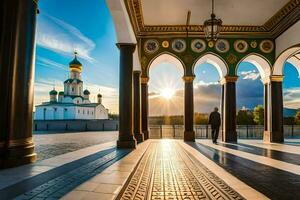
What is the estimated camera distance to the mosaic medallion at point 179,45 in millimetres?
13961

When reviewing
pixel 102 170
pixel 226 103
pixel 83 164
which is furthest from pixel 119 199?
pixel 226 103

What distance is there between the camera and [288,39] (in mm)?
12352

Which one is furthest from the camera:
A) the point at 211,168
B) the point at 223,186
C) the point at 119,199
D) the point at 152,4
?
the point at 152,4

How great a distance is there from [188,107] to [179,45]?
3388 millimetres

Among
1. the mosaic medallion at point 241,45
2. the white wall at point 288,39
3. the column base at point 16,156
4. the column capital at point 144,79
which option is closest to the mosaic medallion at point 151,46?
the column capital at point 144,79

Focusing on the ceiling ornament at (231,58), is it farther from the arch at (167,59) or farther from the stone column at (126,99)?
the stone column at (126,99)

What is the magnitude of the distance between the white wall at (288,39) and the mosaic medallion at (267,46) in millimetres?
298

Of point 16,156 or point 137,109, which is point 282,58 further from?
point 16,156

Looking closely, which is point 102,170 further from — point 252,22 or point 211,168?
point 252,22

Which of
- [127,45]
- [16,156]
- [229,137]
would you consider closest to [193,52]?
[229,137]

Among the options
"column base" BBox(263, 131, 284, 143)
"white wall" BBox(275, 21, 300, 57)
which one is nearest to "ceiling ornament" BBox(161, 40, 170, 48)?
"white wall" BBox(275, 21, 300, 57)

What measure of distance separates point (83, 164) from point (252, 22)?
1107 cm

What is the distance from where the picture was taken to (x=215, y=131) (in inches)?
523

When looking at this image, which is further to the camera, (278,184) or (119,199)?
(278,184)
